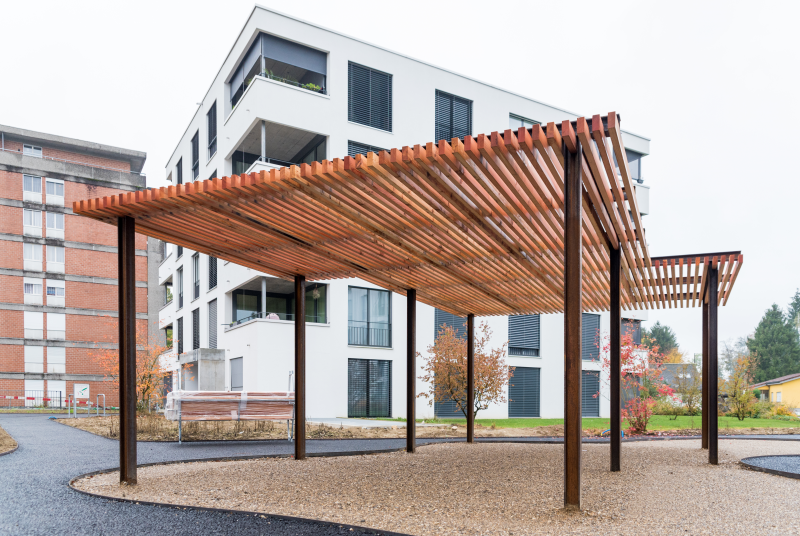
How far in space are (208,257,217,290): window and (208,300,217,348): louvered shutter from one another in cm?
75

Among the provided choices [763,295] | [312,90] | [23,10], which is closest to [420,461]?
[312,90]

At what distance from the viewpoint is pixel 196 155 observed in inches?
1196

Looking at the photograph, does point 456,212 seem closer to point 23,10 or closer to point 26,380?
point 26,380

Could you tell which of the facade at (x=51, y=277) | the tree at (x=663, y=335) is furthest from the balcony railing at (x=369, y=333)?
the tree at (x=663, y=335)

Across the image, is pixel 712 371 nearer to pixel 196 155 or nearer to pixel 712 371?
pixel 712 371

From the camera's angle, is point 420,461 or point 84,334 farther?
point 84,334

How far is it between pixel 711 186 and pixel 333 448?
113325 millimetres

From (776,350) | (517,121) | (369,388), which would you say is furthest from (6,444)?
(776,350)

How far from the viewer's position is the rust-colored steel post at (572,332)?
5082 mm

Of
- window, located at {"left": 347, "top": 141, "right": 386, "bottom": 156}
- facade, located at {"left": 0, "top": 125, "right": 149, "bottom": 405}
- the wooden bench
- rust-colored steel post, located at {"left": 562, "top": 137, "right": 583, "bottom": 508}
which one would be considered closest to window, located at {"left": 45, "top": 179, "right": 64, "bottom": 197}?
facade, located at {"left": 0, "top": 125, "right": 149, "bottom": 405}

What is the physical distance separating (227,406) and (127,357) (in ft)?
→ 17.7

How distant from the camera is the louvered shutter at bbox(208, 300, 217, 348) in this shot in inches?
1036

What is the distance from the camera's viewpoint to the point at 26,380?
110ft

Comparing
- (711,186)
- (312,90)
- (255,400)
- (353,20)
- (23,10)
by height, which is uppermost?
(353,20)
